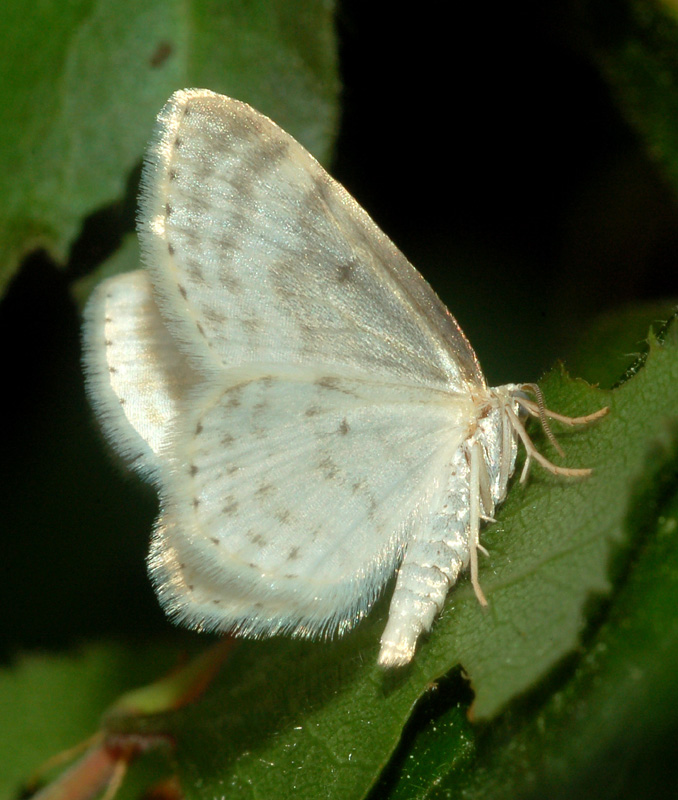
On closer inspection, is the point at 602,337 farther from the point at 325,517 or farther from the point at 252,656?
the point at 252,656

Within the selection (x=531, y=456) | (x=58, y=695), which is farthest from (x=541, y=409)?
(x=58, y=695)

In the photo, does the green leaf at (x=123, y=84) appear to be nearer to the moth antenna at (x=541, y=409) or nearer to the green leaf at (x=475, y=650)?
the moth antenna at (x=541, y=409)

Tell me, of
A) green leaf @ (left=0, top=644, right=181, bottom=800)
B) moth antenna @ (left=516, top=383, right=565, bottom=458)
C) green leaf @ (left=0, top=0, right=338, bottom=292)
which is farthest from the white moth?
green leaf @ (left=0, top=644, right=181, bottom=800)

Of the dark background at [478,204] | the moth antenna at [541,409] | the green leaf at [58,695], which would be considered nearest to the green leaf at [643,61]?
the dark background at [478,204]

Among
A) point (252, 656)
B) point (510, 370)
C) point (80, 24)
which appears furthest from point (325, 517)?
point (80, 24)

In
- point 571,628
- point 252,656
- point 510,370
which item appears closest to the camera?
point 571,628

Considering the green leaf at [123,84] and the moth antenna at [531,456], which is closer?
the moth antenna at [531,456]

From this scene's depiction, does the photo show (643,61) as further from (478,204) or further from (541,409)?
(541,409)
